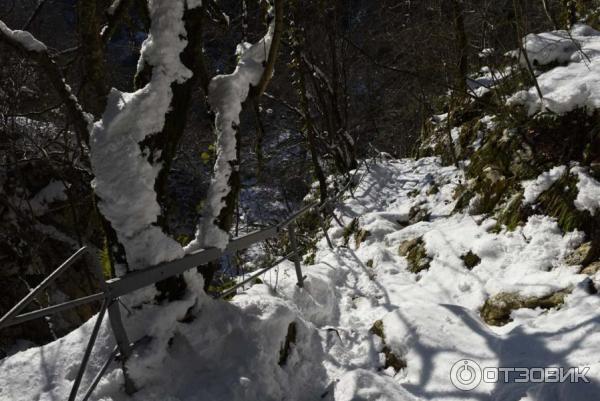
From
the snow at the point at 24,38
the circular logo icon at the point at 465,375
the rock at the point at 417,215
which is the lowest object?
the rock at the point at 417,215

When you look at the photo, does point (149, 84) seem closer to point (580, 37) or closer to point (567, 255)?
point (567, 255)

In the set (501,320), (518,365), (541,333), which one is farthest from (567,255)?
(518,365)

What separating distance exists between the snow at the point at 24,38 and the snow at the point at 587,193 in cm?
454

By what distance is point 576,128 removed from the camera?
4.22m

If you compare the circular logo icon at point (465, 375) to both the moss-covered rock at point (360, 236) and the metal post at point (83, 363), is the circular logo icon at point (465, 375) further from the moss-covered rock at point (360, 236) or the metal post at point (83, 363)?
the moss-covered rock at point (360, 236)

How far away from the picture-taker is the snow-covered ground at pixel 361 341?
2.34m

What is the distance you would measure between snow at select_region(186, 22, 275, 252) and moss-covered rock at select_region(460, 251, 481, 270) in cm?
269

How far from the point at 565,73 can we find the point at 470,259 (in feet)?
8.64

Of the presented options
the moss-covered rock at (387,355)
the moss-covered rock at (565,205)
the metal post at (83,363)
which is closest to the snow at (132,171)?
the metal post at (83,363)

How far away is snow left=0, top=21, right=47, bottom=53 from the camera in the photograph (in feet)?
9.85

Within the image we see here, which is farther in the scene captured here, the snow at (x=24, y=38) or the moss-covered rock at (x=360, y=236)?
the moss-covered rock at (x=360, y=236)

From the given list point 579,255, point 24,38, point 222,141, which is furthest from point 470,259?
point 24,38

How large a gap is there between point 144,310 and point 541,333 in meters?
2.57

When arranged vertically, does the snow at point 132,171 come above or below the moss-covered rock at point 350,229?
above
